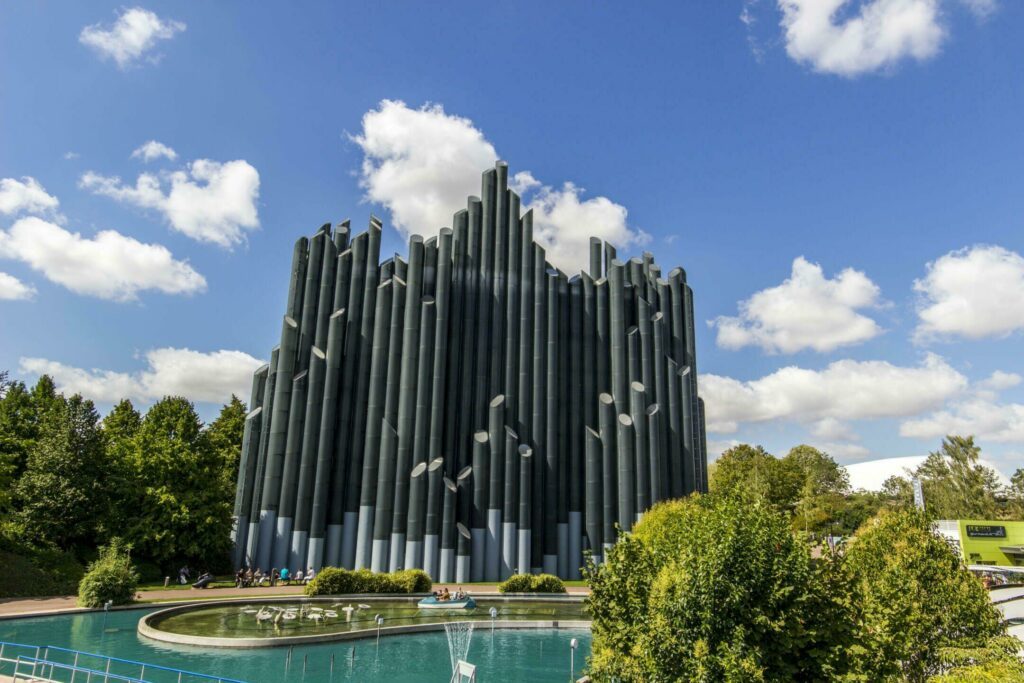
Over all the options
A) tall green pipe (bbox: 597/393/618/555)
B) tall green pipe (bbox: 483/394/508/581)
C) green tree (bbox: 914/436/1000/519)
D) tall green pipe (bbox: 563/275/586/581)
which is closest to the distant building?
green tree (bbox: 914/436/1000/519)

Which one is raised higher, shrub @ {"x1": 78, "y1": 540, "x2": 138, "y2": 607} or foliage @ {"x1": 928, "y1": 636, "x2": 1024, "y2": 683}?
foliage @ {"x1": 928, "y1": 636, "x2": 1024, "y2": 683}

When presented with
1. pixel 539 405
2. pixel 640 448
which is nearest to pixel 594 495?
pixel 640 448

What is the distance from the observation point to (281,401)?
4622 centimetres

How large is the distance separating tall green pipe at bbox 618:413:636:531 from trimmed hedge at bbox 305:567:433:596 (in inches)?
649

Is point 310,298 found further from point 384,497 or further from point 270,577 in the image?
point 270,577

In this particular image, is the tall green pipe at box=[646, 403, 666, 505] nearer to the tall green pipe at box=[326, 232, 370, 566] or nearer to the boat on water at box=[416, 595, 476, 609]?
the boat on water at box=[416, 595, 476, 609]

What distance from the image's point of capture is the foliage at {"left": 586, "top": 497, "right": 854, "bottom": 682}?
35.0ft

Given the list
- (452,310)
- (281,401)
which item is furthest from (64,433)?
(452,310)

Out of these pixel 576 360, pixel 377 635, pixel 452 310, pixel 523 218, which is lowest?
pixel 377 635

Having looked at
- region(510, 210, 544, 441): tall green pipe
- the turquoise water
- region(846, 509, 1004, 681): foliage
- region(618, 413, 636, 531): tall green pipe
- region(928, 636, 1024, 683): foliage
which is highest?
region(510, 210, 544, 441): tall green pipe

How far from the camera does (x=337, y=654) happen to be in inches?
919

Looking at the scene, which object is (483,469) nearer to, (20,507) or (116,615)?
(116,615)

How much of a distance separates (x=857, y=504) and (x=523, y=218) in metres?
67.3

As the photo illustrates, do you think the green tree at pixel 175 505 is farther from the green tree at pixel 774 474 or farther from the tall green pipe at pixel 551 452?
the green tree at pixel 774 474
